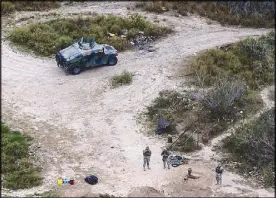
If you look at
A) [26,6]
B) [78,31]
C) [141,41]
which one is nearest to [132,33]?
[141,41]

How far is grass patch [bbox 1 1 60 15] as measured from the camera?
1444 inches

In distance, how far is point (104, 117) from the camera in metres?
26.6

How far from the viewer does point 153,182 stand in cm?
2233

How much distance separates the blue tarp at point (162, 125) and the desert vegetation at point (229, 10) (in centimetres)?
1324

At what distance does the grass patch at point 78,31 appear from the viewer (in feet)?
107

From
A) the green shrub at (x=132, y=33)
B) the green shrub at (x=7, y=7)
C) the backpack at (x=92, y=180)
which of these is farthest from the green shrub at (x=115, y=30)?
the backpack at (x=92, y=180)

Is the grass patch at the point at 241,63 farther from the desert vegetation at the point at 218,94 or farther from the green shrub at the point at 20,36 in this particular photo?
the green shrub at the point at 20,36

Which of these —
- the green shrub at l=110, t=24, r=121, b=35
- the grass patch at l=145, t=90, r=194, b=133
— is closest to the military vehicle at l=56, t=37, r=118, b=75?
the green shrub at l=110, t=24, r=121, b=35

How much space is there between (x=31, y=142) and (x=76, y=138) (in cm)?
194

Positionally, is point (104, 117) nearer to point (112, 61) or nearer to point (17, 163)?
point (17, 163)

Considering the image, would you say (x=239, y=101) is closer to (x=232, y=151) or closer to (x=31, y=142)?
(x=232, y=151)

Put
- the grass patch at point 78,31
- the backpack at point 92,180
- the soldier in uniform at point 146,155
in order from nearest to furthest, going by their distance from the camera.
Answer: the backpack at point 92,180 → the soldier in uniform at point 146,155 → the grass patch at point 78,31

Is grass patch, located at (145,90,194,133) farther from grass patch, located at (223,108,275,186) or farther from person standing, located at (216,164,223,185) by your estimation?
person standing, located at (216,164,223,185)

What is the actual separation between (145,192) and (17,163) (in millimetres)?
5402
